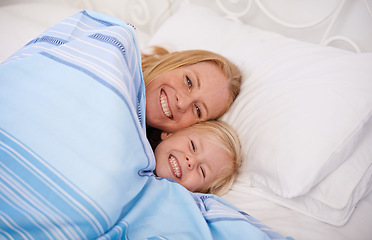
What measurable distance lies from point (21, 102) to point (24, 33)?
2.98 feet

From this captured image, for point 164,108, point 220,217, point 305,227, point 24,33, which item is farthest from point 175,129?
point 24,33

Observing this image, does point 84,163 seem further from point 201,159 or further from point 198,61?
point 198,61

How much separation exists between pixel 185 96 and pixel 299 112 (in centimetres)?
42

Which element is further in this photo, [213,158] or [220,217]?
[213,158]

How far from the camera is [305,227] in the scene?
35.1 inches

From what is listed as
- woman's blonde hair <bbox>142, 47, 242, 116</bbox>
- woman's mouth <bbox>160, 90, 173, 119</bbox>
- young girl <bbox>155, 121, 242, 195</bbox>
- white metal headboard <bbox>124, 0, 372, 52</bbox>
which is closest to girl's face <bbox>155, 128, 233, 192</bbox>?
young girl <bbox>155, 121, 242, 195</bbox>

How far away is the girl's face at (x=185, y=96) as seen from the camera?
1119mm

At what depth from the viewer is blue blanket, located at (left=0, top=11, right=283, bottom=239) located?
0.65m

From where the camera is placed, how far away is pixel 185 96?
43.9 inches

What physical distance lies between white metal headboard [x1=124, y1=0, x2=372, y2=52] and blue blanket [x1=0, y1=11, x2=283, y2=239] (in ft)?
3.00

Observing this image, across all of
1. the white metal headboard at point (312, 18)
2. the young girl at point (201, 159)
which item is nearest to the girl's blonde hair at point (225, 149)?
the young girl at point (201, 159)

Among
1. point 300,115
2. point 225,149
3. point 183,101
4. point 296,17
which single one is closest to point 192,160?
point 225,149

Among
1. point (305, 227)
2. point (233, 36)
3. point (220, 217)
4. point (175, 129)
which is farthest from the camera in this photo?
point (233, 36)

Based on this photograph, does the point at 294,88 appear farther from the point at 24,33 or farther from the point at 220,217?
the point at 24,33
